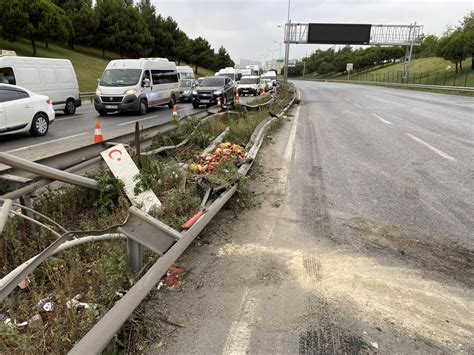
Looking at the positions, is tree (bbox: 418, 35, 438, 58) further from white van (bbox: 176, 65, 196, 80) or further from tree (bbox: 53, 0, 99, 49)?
white van (bbox: 176, 65, 196, 80)

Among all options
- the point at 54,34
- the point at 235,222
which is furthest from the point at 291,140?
the point at 54,34

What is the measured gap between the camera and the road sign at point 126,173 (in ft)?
15.5

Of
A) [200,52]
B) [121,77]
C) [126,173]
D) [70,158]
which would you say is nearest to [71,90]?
[121,77]

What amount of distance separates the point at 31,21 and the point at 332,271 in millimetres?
45668

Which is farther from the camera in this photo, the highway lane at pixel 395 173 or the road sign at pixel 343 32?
the road sign at pixel 343 32

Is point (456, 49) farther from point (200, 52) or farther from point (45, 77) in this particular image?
point (45, 77)

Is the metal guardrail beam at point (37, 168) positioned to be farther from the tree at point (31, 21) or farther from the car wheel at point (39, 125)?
the tree at point (31, 21)

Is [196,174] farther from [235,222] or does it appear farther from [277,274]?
[277,274]

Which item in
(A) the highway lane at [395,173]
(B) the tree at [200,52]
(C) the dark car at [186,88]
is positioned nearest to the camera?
(A) the highway lane at [395,173]

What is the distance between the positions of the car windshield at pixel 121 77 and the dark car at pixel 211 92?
4.57m

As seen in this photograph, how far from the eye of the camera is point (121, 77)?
17.9 m

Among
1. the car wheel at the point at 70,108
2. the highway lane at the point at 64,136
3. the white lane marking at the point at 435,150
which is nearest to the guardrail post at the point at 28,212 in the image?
the highway lane at the point at 64,136

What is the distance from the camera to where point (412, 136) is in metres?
11.4

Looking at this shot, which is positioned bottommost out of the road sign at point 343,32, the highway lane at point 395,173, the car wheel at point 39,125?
the highway lane at point 395,173
